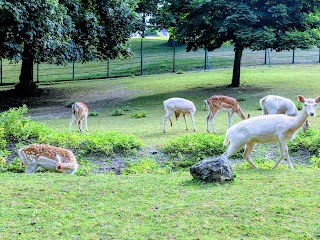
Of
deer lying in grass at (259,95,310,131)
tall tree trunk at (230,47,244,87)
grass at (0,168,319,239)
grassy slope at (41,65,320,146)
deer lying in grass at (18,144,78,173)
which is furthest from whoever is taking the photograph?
tall tree trunk at (230,47,244,87)

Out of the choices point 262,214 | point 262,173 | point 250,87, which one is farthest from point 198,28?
point 262,214

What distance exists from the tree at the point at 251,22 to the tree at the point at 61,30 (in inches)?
110

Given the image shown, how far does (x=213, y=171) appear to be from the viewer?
271 inches

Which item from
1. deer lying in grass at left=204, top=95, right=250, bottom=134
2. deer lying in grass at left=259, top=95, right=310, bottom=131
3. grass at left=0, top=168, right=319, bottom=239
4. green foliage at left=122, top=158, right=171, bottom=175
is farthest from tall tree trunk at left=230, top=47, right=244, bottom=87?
grass at left=0, top=168, right=319, bottom=239

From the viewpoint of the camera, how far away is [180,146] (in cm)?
1036

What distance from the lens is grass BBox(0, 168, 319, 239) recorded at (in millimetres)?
5215

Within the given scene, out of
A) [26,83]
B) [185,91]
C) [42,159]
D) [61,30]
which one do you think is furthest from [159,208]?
[26,83]

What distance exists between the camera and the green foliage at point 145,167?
29.7ft

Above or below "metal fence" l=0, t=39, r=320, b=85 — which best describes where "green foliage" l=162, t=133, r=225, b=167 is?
below

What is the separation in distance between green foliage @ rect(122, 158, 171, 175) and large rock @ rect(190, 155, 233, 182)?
1.91 m

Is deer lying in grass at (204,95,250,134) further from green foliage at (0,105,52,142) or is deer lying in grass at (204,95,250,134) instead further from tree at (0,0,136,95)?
tree at (0,0,136,95)

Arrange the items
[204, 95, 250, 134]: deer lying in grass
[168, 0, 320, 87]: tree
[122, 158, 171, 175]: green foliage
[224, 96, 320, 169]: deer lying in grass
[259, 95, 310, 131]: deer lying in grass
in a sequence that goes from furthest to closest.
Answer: [168, 0, 320, 87]: tree
[204, 95, 250, 134]: deer lying in grass
[259, 95, 310, 131]: deer lying in grass
[122, 158, 171, 175]: green foliage
[224, 96, 320, 169]: deer lying in grass

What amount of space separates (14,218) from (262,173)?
369 cm

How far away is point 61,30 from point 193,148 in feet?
36.5
